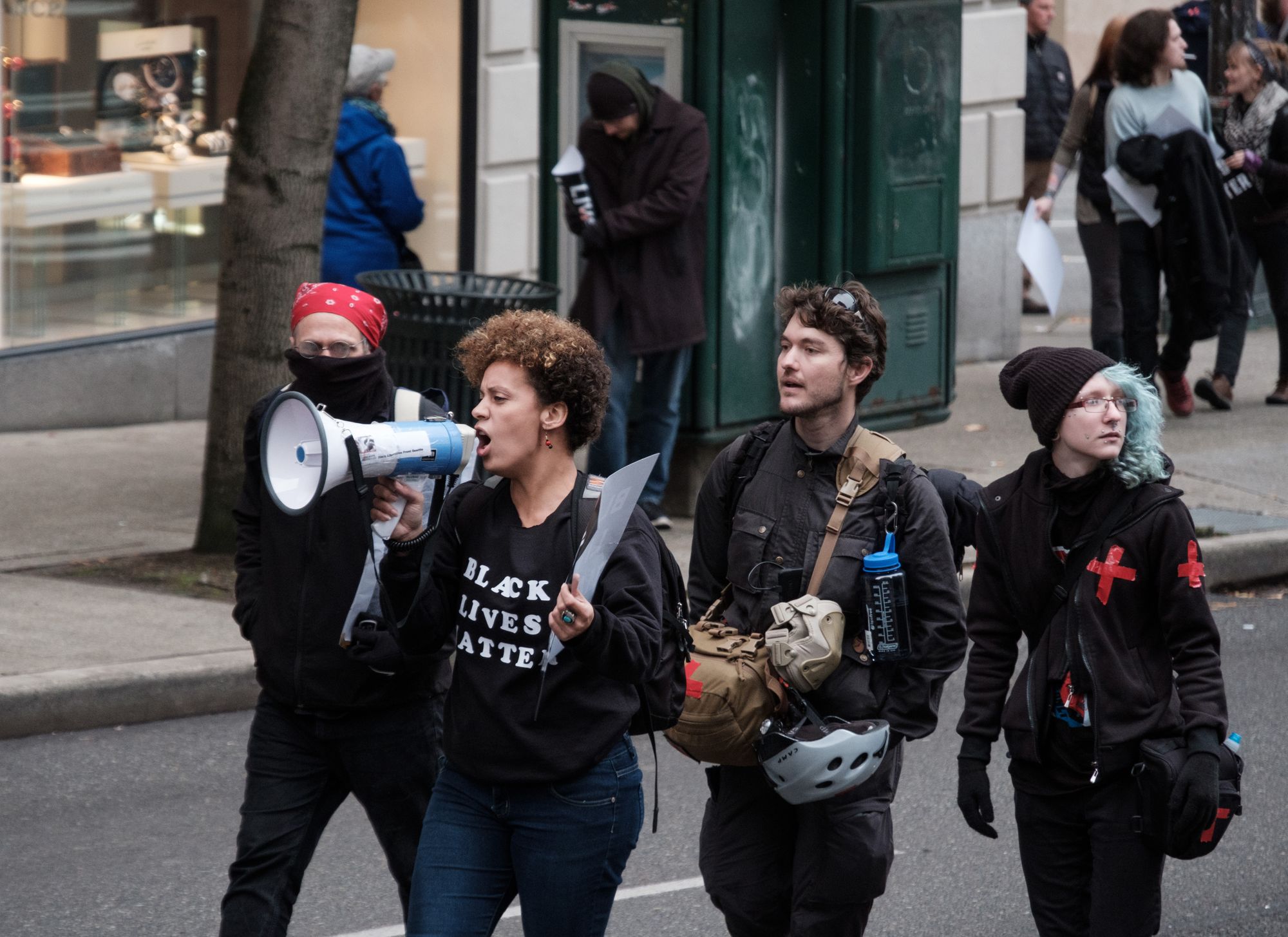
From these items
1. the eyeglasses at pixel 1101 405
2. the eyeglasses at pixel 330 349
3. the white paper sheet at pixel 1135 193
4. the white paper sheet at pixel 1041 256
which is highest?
the white paper sheet at pixel 1135 193

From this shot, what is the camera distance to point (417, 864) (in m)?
3.76

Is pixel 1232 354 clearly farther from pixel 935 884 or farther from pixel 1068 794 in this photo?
pixel 1068 794

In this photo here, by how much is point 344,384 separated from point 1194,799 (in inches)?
78.3

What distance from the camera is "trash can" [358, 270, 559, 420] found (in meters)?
8.05

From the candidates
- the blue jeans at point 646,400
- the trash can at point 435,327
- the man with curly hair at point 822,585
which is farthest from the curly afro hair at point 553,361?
the blue jeans at point 646,400

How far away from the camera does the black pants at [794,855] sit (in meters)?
4.12

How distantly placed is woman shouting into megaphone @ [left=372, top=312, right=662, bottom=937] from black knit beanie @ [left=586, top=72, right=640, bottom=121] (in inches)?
190

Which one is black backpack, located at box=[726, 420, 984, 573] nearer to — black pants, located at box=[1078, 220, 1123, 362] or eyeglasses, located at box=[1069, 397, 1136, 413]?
eyeglasses, located at box=[1069, 397, 1136, 413]

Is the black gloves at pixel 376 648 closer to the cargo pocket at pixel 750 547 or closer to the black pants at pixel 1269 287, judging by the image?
the cargo pocket at pixel 750 547

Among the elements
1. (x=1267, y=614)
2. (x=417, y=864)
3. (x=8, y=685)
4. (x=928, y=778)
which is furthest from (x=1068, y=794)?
(x=1267, y=614)

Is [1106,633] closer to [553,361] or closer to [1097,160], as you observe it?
[553,361]

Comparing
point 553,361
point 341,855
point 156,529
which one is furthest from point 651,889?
point 156,529

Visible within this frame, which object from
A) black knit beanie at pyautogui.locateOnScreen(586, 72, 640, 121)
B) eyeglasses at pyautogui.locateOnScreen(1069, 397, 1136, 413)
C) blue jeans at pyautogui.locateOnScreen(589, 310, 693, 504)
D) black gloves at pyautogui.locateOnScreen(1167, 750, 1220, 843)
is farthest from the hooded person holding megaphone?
blue jeans at pyautogui.locateOnScreen(589, 310, 693, 504)

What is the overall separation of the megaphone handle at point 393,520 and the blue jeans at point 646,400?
16.3 ft
